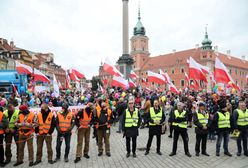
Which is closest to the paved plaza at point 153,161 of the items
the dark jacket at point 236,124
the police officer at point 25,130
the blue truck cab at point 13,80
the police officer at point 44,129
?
the police officer at point 25,130

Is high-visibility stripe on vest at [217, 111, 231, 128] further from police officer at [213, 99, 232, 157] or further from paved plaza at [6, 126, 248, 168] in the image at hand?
paved plaza at [6, 126, 248, 168]

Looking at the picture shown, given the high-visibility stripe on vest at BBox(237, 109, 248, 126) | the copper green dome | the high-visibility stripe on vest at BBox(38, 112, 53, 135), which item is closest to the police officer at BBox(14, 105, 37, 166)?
the high-visibility stripe on vest at BBox(38, 112, 53, 135)

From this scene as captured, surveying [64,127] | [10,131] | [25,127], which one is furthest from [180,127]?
[10,131]

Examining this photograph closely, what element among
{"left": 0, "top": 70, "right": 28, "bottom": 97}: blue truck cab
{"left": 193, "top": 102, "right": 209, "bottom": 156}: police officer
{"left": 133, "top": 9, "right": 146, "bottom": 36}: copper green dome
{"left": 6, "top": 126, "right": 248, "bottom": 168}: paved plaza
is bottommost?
{"left": 6, "top": 126, "right": 248, "bottom": 168}: paved plaza

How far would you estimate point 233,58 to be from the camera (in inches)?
3885

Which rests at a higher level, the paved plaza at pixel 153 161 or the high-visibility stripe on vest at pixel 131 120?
the high-visibility stripe on vest at pixel 131 120

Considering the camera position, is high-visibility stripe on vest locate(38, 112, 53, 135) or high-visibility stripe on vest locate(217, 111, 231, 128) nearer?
high-visibility stripe on vest locate(38, 112, 53, 135)

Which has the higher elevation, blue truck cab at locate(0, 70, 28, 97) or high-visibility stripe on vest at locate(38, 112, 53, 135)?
blue truck cab at locate(0, 70, 28, 97)

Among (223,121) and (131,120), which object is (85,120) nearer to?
(131,120)

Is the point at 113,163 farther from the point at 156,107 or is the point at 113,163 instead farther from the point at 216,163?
the point at 216,163

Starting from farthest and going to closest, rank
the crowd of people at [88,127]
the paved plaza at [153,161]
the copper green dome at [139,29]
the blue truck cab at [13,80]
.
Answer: the copper green dome at [139,29] < the blue truck cab at [13,80] < the crowd of people at [88,127] < the paved plaza at [153,161]

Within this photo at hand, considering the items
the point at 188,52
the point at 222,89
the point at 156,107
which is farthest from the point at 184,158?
the point at 188,52

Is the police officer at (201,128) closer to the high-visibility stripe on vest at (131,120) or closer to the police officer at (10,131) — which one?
the high-visibility stripe on vest at (131,120)

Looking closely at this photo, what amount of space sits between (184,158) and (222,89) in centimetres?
1188
